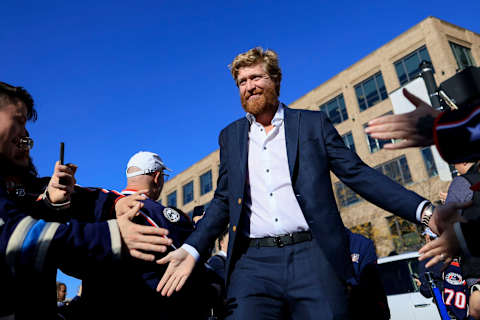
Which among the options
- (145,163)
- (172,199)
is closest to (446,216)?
(145,163)

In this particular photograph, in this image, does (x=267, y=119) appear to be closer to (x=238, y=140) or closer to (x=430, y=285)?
(x=238, y=140)

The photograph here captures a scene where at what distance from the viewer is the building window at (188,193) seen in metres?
48.5

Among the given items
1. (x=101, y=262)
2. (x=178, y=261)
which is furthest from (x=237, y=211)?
(x=101, y=262)

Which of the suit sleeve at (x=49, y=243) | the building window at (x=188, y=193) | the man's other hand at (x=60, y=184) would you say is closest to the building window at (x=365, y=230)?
the man's other hand at (x=60, y=184)

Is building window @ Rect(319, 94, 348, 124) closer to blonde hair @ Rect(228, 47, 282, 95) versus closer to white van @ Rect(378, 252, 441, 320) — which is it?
white van @ Rect(378, 252, 441, 320)

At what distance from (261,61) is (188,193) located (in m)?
46.6

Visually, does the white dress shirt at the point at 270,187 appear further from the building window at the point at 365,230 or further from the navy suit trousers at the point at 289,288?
the building window at the point at 365,230

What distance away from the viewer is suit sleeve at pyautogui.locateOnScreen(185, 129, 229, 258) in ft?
9.29

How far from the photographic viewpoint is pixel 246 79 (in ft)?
10.8

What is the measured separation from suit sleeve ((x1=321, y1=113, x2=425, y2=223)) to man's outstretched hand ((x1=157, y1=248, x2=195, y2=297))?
1310mm

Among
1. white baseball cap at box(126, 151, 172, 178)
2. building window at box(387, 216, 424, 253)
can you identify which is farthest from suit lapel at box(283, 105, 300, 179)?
building window at box(387, 216, 424, 253)

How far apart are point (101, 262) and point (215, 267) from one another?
2.15m

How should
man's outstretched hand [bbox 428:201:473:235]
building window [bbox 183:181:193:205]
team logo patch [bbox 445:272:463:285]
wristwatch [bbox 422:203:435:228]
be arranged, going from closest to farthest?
1. man's outstretched hand [bbox 428:201:473:235]
2. wristwatch [bbox 422:203:435:228]
3. team logo patch [bbox 445:272:463:285]
4. building window [bbox 183:181:193:205]

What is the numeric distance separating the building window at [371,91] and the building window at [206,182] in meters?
20.7
